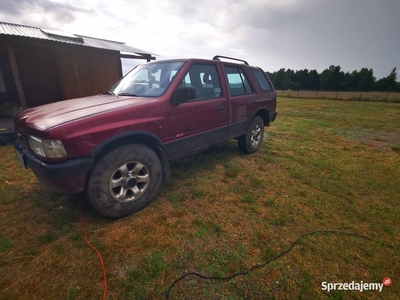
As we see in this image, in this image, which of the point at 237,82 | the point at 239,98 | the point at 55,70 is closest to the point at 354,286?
the point at 239,98

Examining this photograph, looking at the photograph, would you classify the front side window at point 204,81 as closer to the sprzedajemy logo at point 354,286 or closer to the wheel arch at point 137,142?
the wheel arch at point 137,142

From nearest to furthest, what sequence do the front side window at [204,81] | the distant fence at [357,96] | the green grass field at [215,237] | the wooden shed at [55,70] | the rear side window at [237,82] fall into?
the green grass field at [215,237] < the front side window at [204,81] < the rear side window at [237,82] < the wooden shed at [55,70] < the distant fence at [357,96]

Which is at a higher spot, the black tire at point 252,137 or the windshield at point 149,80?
the windshield at point 149,80

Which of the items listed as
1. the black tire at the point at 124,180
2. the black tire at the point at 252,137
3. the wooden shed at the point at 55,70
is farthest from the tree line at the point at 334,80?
the black tire at the point at 124,180

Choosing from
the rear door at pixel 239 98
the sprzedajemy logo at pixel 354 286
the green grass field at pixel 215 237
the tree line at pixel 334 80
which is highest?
the tree line at pixel 334 80

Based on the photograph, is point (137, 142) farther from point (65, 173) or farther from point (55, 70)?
point (55, 70)

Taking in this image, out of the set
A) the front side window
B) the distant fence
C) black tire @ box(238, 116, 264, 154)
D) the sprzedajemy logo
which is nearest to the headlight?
the front side window

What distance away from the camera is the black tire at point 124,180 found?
6.83 feet

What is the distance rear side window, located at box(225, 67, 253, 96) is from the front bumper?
2682 mm

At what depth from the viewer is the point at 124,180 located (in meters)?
2.29

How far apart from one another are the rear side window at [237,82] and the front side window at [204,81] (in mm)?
340

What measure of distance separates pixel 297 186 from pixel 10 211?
158 inches

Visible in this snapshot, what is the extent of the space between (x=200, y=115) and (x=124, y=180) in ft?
4.70

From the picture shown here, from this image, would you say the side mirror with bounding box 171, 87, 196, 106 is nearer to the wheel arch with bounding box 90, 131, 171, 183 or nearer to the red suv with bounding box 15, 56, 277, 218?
the red suv with bounding box 15, 56, 277, 218
